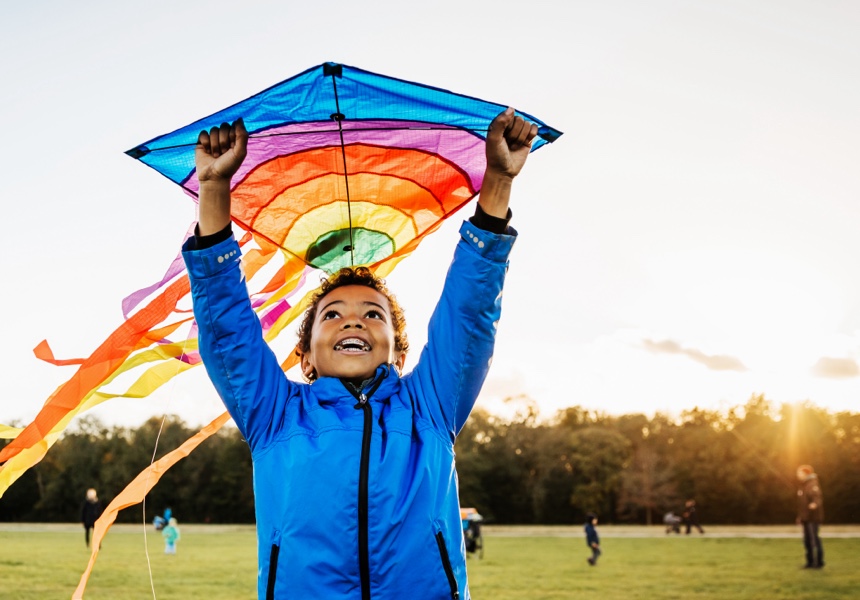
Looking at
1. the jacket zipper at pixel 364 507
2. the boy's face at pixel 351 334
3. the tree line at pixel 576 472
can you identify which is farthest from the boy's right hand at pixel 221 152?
the tree line at pixel 576 472

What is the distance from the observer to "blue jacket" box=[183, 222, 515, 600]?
2262 mm

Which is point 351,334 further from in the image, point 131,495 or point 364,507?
point 131,495

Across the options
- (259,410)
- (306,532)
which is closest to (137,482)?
(259,410)

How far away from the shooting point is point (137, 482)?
373cm

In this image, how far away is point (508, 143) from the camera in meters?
2.64

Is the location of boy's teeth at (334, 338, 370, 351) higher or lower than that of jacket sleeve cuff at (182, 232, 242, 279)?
lower

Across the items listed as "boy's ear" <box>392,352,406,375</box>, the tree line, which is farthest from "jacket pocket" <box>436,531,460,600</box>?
the tree line

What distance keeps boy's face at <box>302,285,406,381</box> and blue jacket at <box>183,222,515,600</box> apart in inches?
4.4

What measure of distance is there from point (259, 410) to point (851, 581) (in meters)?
11.6

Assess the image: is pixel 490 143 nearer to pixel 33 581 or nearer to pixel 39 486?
pixel 33 581

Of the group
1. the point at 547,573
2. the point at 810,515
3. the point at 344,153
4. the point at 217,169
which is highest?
the point at 344,153

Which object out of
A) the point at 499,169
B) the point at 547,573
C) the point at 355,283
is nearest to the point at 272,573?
the point at 355,283

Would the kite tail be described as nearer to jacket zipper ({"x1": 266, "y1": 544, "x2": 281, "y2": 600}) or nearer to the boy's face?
the boy's face

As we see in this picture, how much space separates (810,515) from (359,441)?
498 inches
